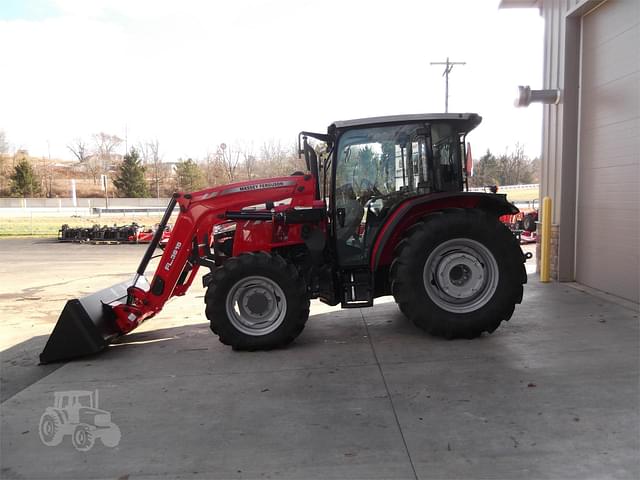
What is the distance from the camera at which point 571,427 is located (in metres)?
3.09

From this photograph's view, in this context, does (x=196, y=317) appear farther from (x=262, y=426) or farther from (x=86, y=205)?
(x=86, y=205)

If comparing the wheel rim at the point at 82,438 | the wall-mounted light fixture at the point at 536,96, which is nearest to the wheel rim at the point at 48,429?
the wheel rim at the point at 82,438

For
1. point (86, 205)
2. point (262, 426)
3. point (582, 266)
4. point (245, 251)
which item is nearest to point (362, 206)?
point (245, 251)

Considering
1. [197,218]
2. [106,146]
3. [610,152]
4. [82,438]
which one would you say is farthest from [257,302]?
[106,146]

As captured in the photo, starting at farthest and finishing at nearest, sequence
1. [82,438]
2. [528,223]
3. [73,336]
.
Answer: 1. [528,223]
2. [73,336]
3. [82,438]

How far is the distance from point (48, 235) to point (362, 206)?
22.3 m

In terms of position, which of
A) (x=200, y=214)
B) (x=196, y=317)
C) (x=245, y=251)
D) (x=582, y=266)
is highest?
(x=200, y=214)

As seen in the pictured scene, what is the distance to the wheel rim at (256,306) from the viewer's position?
482cm

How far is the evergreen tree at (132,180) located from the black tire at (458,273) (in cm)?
5639

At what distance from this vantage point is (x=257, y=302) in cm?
486

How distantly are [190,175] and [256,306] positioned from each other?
50981mm

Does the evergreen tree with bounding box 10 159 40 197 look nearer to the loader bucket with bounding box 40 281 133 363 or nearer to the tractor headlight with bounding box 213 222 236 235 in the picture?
the tractor headlight with bounding box 213 222 236 235

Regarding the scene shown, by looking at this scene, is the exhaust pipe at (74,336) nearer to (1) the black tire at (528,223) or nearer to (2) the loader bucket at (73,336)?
(2) the loader bucket at (73,336)

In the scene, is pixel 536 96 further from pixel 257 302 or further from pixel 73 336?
pixel 73 336
